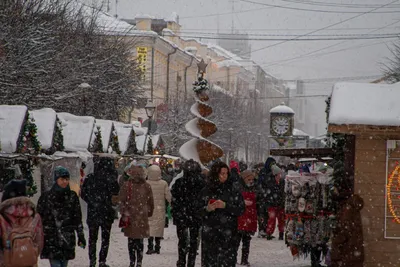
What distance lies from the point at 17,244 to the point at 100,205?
16.8 ft

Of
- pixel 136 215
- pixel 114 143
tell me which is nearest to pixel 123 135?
pixel 114 143

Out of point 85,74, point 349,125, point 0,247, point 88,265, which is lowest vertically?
point 88,265

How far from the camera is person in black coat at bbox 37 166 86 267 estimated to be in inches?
406

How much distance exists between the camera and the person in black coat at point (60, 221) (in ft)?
33.9

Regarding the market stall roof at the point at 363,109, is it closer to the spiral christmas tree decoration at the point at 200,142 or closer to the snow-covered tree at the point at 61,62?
the spiral christmas tree decoration at the point at 200,142

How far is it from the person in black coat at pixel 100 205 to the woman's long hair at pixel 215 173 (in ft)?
9.91

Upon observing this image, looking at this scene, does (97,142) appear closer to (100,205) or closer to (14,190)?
(100,205)

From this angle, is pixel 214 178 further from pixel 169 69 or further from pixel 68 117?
pixel 169 69

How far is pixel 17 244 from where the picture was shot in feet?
27.8

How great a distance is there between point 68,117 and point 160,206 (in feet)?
33.2

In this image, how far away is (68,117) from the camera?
83.9ft

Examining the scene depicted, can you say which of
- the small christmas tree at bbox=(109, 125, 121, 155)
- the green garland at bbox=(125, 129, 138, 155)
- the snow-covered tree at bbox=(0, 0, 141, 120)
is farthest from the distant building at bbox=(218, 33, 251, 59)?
the small christmas tree at bbox=(109, 125, 121, 155)

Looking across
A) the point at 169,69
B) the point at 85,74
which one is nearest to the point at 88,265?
the point at 85,74

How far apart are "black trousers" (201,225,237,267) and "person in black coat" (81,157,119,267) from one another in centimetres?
287
